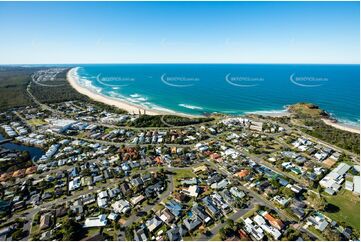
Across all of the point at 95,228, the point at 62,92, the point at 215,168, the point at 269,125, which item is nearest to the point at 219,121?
the point at 269,125

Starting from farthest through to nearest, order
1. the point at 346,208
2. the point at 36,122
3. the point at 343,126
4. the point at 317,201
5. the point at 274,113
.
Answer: the point at 274,113 < the point at 36,122 < the point at 343,126 < the point at 317,201 < the point at 346,208

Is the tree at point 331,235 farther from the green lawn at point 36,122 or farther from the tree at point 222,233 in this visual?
the green lawn at point 36,122

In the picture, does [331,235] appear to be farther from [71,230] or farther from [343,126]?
[343,126]

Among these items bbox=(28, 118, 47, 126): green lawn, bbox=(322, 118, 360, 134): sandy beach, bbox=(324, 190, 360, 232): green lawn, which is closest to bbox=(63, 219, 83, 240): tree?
bbox=(324, 190, 360, 232): green lawn

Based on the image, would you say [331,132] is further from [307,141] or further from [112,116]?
[112,116]

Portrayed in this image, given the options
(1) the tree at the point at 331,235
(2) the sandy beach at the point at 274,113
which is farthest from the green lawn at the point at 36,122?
(1) the tree at the point at 331,235

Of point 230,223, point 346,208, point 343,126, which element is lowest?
point 346,208

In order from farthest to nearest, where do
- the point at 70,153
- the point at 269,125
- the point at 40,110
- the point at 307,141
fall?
the point at 40,110
the point at 269,125
the point at 307,141
the point at 70,153

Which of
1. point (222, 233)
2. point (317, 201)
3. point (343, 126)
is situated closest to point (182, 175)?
point (222, 233)
